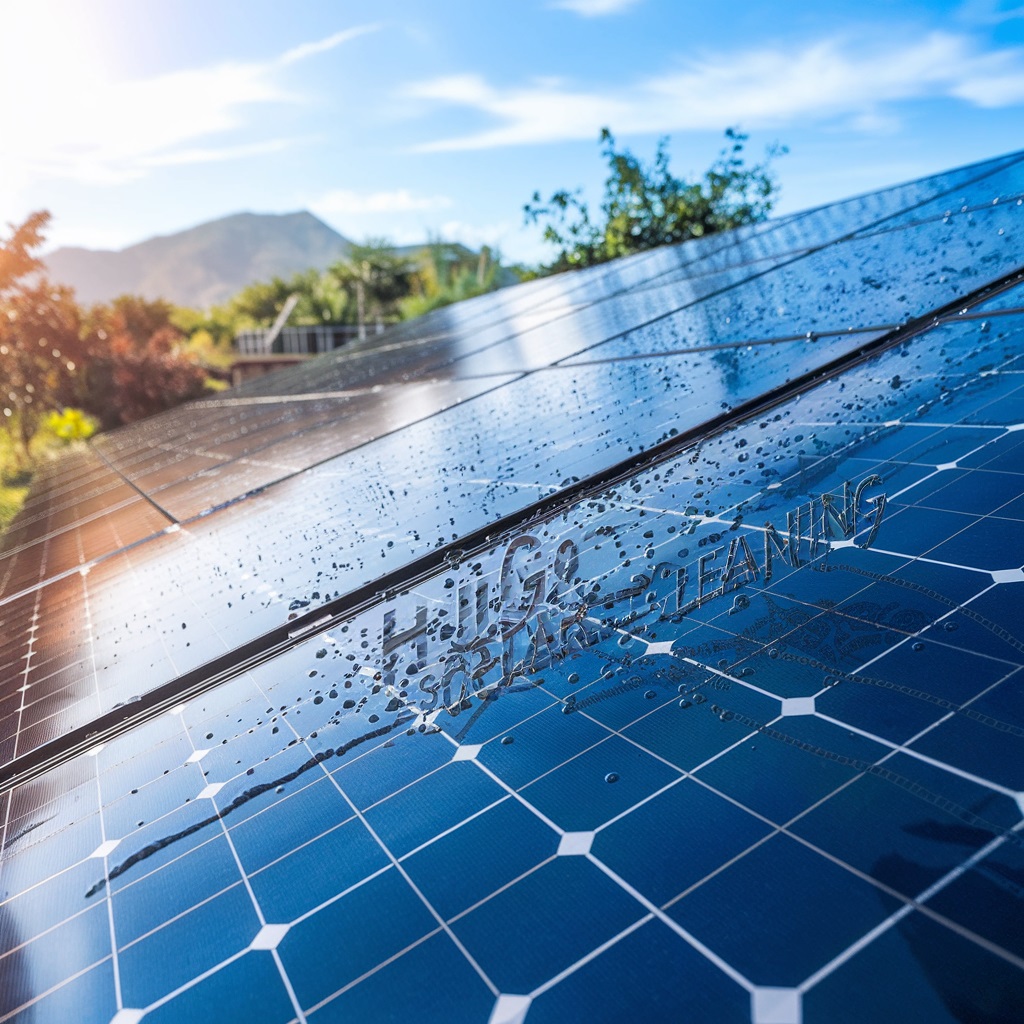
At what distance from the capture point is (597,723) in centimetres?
205

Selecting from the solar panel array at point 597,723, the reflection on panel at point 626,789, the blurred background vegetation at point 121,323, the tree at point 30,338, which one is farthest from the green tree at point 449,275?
the reflection on panel at point 626,789

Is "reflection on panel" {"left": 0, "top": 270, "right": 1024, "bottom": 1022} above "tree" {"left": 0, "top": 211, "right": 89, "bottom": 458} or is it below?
below

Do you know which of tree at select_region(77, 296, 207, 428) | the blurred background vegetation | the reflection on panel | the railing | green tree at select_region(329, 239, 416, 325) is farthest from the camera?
green tree at select_region(329, 239, 416, 325)

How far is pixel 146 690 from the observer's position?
3.33 meters

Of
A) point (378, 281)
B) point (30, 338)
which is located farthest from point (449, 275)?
point (30, 338)

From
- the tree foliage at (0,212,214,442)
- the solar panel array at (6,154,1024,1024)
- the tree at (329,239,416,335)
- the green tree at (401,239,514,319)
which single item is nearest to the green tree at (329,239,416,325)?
the tree at (329,239,416,335)

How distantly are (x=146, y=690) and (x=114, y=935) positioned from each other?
1.46m

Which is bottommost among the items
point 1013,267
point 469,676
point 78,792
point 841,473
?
point 78,792

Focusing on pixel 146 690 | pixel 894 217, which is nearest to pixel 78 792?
pixel 146 690

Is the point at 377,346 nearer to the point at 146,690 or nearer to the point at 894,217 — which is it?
the point at 894,217

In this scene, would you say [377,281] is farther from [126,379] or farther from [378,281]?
[126,379]

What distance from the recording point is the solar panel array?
1419 mm

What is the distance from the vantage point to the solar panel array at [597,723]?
1.42 m

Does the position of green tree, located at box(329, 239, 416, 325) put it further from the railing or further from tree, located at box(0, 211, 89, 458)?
tree, located at box(0, 211, 89, 458)
